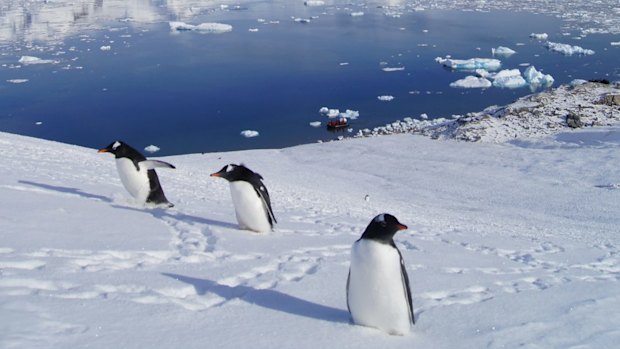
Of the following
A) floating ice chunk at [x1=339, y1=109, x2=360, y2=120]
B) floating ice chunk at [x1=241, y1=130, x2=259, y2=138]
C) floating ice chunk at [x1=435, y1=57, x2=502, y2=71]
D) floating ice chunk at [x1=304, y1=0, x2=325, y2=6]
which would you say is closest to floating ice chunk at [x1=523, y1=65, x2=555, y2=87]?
floating ice chunk at [x1=435, y1=57, x2=502, y2=71]

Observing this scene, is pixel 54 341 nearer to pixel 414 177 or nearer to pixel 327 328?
pixel 327 328

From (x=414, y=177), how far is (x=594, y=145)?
4.82 meters

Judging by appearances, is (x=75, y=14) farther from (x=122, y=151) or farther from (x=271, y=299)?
(x=271, y=299)

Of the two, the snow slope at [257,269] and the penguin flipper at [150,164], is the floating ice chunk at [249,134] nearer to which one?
the snow slope at [257,269]

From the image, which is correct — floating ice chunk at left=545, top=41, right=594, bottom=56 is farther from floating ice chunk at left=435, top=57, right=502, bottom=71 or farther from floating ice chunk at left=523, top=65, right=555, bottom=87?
floating ice chunk at left=523, top=65, right=555, bottom=87

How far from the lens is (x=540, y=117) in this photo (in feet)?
55.9

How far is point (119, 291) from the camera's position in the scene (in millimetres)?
3184

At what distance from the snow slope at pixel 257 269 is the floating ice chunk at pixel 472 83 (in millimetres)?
16086

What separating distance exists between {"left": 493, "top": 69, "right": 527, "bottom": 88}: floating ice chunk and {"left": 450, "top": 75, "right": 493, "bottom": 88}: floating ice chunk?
36 cm

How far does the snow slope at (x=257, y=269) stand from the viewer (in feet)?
9.13

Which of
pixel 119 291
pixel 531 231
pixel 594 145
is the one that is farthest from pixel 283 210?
pixel 594 145

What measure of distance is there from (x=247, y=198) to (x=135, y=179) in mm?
1295

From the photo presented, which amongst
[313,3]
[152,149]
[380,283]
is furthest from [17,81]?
[313,3]

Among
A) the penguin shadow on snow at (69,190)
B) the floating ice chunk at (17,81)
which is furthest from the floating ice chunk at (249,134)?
the penguin shadow on snow at (69,190)
